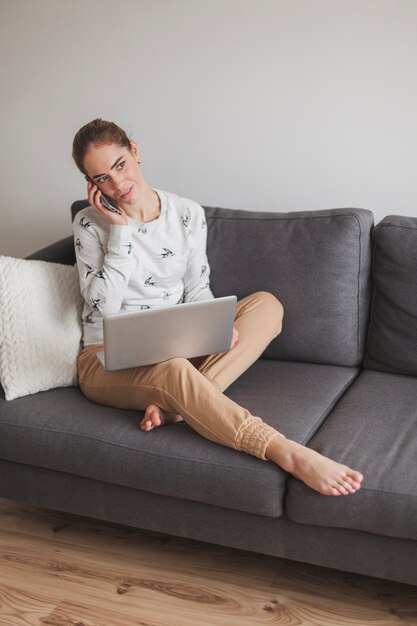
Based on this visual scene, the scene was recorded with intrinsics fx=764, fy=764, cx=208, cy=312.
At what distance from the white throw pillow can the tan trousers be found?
0.08 meters

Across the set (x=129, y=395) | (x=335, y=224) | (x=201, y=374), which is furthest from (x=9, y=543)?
(x=335, y=224)

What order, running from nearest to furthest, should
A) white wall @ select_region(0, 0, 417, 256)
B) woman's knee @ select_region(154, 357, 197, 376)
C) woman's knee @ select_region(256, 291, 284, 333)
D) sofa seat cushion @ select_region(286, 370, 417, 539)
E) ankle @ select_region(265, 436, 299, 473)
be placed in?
1. sofa seat cushion @ select_region(286, 370, 417, 539)
2. ankle @ select_region(265, 436, 299, 473)
3. woman's knee @ select_region(154, 357, 197, 376)
4. woman's knee @ select_region(256, 291, 284, 333)
5. white wall @ select_region(0, 0, 417, 256)

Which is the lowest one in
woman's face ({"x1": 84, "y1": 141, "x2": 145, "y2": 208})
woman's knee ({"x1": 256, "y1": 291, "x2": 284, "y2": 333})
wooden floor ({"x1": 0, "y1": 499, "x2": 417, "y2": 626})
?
wooden floor ({"x1": 0, "y1": 499, "x2": 417, "y2": 626})

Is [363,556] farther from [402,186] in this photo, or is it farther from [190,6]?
[190,6]

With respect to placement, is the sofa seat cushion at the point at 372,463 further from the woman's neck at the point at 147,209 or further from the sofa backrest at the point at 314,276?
the woman's neck at the point at 147,209

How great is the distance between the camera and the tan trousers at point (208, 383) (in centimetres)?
189

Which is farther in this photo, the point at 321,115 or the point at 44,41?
the point at 44,41

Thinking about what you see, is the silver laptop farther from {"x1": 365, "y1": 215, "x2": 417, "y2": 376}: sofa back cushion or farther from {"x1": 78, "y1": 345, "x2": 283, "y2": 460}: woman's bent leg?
{"x1": 365, "y1": 215, "x2": 417, "y2": 376}: sofa back cushion

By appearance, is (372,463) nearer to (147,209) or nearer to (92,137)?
(147,209)

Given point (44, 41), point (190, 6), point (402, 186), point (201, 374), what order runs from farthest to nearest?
1. point (44, 41)
2. point (190, 6)
3. point (402, 186)
4. point (201, 374)

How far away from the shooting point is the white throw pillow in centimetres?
226

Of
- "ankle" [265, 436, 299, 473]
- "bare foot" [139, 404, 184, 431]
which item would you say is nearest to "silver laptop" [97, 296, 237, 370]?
"bare foot" [139, 404, 184, 431]

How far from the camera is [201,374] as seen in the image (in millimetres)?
2047

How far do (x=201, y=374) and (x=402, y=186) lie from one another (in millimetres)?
1040
